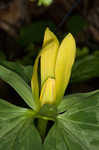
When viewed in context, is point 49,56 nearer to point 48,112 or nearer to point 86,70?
point 48,112

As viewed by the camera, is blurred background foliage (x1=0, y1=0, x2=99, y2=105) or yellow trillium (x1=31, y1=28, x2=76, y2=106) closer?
yellow trillium (x1=31, y1=28, x2=76, y2=106)

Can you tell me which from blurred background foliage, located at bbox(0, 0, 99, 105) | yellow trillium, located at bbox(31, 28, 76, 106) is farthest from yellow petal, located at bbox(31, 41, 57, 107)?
blurred background foliage, located at bbox(0, 0, 99, 105)

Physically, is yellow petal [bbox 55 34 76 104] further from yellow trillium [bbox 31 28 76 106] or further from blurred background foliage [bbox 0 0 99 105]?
blurred background foliage [bbox 0 0 99 105]

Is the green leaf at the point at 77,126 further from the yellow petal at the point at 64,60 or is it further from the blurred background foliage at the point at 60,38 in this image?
the blurred background foliage at the point at 60,38

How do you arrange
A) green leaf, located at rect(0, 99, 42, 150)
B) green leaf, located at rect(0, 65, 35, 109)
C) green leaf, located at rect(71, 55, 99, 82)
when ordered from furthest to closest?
green leaf, located at rect(71, 55, 99, 82), green leaf, located at rect(0, 65, 35, 109), green leaf, located at rect(0, 99, 42, 150)

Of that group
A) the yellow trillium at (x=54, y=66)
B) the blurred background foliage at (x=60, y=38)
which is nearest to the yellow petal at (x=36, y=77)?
the yellow trillium at (x=54, y=66)

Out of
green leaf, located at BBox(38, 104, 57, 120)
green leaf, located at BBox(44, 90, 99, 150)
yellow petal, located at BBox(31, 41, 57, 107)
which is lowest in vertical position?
green leaf, located at BBox(44, 90, 99, 150)

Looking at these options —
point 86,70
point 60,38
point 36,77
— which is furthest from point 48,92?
point 60,38
